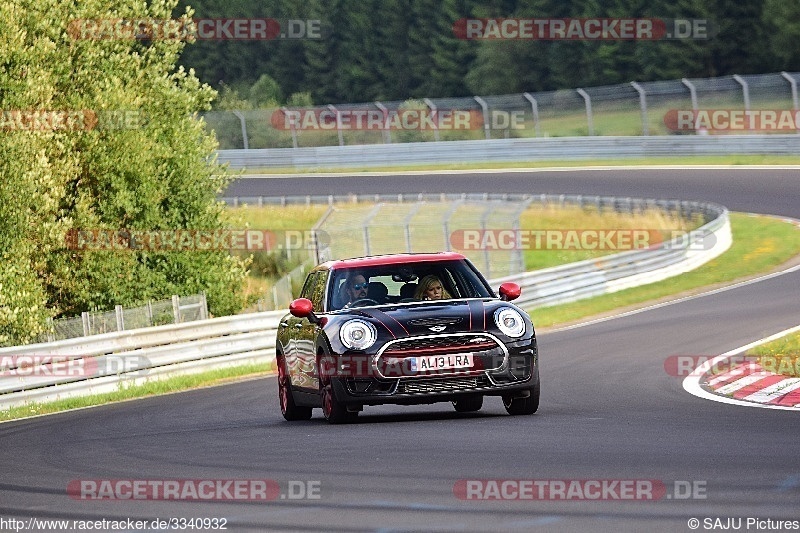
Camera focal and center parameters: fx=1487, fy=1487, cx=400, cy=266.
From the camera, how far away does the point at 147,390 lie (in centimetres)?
1975

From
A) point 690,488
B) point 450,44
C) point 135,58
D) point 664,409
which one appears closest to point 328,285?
point 664,409

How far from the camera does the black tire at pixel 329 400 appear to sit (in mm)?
12203

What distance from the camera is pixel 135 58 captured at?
2892cm

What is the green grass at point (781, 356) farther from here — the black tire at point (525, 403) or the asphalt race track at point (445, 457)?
the black tire at point (525, 403)

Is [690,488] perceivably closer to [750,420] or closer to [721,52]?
[750,420]

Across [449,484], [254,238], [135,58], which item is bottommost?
[254,238]

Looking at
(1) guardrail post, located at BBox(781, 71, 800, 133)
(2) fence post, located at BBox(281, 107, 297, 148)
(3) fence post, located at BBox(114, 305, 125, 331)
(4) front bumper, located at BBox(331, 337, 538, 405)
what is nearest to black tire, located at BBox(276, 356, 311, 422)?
(4) front bumper, located at BBox(331, 337, 538, 405)

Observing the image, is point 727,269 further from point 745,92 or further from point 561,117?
point 561,117

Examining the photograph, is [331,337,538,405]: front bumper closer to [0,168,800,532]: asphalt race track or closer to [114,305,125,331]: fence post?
[0,168,800,532]: asphalt race track

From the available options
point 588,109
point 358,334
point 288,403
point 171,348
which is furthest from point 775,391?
Answer: point 588,109

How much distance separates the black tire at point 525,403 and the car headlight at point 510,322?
0.39 m

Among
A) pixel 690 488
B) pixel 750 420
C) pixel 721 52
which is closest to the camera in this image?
pixel 690 488

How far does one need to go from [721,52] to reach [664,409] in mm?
63738

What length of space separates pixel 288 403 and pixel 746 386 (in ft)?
14.3
